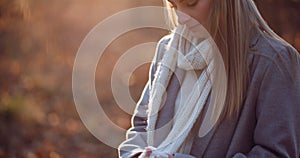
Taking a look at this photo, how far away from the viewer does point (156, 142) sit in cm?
255

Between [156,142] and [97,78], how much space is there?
19.3ft

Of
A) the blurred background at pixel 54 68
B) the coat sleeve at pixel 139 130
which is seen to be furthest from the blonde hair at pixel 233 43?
the blurred background at pixel 54 68

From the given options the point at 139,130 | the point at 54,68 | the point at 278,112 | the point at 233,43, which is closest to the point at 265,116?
the point at 278,112

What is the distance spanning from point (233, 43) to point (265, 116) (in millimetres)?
249

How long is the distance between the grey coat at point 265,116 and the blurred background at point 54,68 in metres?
1.97

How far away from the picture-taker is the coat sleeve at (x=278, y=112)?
2238 millimetres

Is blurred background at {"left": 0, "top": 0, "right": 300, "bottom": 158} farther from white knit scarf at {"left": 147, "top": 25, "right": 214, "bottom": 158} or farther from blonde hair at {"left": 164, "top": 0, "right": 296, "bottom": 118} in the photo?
blonde hair at {"left": 164, "top": 0, "right": 296, "bottom": 118}

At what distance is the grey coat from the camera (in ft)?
7.35

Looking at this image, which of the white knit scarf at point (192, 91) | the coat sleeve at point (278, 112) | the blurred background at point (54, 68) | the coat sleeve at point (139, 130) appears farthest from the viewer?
the blurred background at point (54, 68)

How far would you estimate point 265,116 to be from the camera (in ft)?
7.38

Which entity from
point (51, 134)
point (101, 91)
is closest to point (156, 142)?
point (51, 134)

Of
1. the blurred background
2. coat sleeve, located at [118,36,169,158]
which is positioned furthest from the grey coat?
the blurred background

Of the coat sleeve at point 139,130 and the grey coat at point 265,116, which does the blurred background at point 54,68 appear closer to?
the coat sleeve at point 139,130

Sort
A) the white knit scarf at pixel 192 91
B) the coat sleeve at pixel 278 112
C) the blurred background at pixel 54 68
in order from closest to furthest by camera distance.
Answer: the coat sleeve at pixel 278 112, the white knit scarf at pixel 192 91, the blurred background at pixel 54 68
